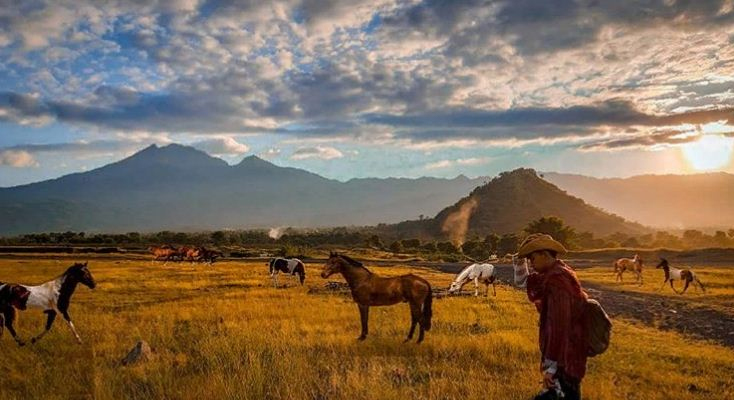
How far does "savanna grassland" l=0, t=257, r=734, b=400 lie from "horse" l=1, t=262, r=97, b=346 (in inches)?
26.5

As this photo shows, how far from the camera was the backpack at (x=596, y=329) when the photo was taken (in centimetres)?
580

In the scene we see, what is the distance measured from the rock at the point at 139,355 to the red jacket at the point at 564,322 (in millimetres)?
8956

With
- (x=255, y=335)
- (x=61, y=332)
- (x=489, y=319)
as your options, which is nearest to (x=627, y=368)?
(x=489, y=319)

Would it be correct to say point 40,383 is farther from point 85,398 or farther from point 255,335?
point 255,335

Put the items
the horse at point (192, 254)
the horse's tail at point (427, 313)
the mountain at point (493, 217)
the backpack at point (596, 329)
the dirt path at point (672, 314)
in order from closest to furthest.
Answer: the backpack at point (596, 329) → the horse's tail at point (427, 313) → the dirt path at point (672, 314) → the horse at point (192, 254) → the mountain at point (493, 217)

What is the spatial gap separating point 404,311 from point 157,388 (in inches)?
494

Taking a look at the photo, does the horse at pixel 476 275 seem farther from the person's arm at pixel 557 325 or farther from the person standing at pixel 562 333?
the person's arm at pixel 557 325

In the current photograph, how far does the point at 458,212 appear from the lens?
623ft

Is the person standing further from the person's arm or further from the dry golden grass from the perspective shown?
the dry golden grass

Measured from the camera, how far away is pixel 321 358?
11.8 metres

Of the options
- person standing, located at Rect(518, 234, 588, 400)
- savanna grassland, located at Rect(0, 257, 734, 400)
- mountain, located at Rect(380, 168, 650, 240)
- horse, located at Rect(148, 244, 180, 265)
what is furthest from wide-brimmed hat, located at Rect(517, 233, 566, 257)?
mountain, located at Rect(380, 168, 650, 240)

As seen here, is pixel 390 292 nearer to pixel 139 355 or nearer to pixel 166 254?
pixel 139 355

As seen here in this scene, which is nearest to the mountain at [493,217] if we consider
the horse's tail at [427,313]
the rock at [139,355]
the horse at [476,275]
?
the horse at [476,275]

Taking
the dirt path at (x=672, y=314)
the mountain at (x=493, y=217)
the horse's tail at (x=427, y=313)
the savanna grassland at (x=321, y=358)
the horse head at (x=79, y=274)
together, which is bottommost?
the dirt path at (x=672, y=314)
